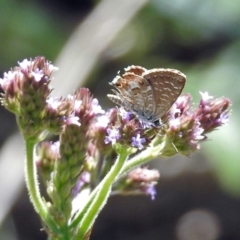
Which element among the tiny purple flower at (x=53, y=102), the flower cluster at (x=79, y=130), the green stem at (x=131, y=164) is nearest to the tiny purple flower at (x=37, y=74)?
the flower cluster at (x=79, y=130)

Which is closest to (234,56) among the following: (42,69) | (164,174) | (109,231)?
(164,174)

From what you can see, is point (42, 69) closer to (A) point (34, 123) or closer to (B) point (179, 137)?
(A) point (34, 123)

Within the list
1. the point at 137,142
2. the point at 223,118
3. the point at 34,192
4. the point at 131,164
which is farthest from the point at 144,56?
the point at 34,192

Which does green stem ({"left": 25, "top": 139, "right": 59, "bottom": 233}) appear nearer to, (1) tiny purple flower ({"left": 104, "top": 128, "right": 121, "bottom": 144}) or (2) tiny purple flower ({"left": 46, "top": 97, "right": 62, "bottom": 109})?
(2) tiny purple flower ({"left": 46, "top": 97, "right": 62, "bottom": 109})

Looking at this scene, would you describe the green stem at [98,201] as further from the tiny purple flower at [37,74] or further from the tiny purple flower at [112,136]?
the tiny purple flower at [37,74]

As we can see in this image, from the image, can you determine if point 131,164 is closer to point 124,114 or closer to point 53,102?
point 124,114
